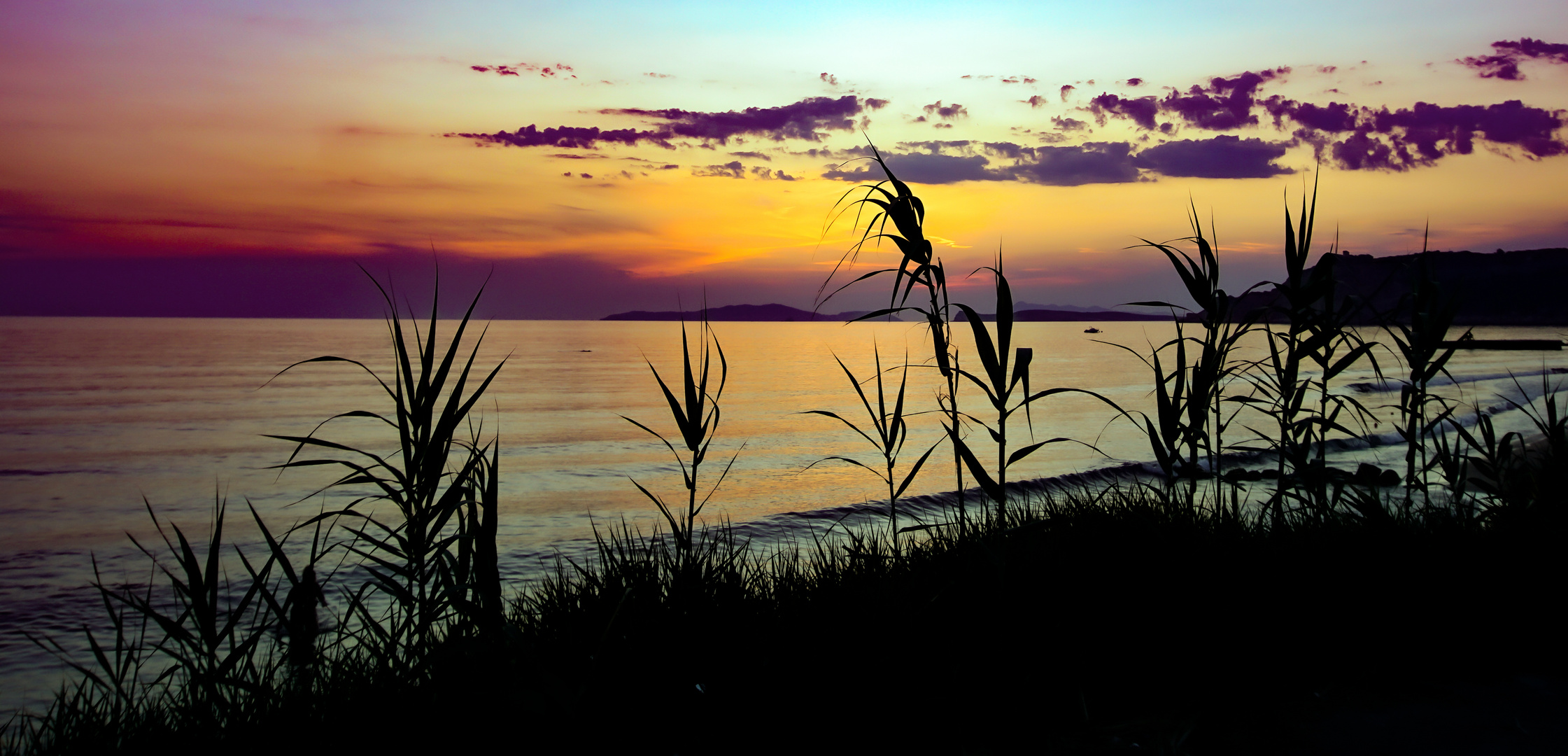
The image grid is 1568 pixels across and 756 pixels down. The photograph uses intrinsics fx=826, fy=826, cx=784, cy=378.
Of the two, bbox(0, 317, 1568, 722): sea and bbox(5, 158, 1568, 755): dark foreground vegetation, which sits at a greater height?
bbox(5, 158, 1568, 755): dark foreground vegetation

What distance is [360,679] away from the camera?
9.33ft

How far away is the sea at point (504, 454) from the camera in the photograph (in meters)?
9.23

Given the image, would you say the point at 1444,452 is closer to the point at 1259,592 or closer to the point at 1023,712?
the point at 1259,592

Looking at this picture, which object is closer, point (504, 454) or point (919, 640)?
point (919, 640)

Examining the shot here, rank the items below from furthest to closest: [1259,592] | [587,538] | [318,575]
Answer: [587,538]
[318,575]
[1259,592]

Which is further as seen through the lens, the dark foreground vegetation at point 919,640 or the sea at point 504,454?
the sea at point 504,454

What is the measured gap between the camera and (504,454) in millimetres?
17469

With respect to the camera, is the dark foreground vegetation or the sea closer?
the dark foreground vegetation

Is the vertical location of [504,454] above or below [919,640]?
Answer: below

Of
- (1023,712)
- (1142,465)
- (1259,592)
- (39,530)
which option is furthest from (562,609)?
(1142,465)

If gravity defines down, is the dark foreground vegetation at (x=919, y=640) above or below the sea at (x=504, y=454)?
above

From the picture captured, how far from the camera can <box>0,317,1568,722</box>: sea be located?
30.3 ft

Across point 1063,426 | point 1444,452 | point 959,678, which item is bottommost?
point 1063,426

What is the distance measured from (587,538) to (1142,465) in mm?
10495
